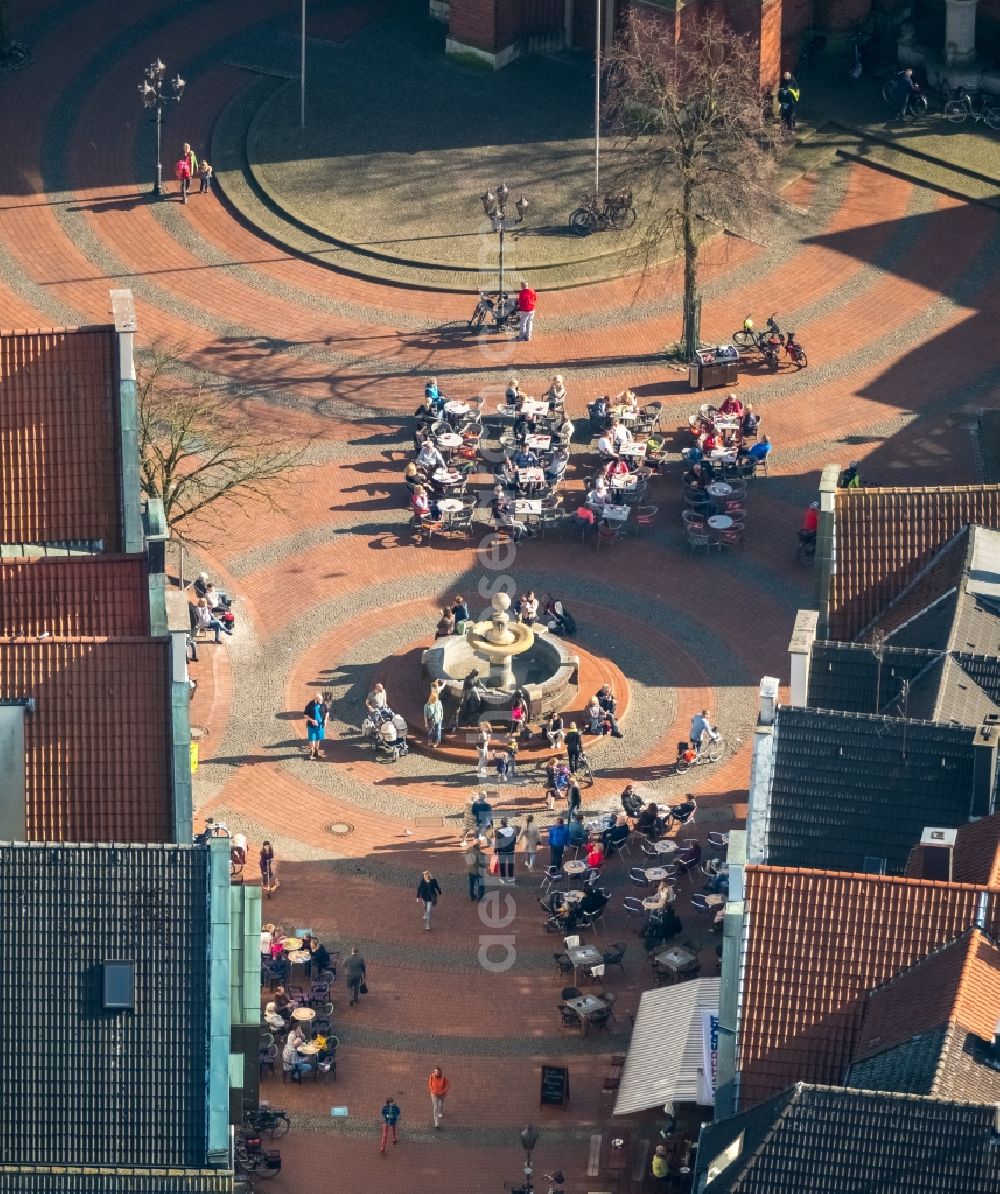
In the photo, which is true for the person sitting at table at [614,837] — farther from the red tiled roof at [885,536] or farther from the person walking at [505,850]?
the red tiled roof at [885,536]

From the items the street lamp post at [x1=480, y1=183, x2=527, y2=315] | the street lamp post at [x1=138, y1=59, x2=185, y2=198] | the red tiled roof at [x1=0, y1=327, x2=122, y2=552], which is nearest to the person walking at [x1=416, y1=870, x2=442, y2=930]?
the red tiled roof at [x1=0, y1=327, x2=122, y2=552]

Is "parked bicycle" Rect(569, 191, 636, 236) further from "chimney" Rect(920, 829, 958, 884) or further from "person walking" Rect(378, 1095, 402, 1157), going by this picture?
"chimney" Rect(920, 829, 958, 884)

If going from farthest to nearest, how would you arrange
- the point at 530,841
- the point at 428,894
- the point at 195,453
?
the point at 195,453
the point at 530,841
the point at 428,894

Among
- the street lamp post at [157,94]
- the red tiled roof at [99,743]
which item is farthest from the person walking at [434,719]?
the street lamp post at [157,94]

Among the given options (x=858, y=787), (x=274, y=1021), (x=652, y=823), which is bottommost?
(x=274, y=1021)

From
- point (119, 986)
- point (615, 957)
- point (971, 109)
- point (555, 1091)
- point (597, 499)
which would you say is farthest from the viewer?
point (971, 109)

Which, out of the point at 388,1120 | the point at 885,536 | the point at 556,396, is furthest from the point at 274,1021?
the point at 556,396

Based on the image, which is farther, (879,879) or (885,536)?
(885,536)

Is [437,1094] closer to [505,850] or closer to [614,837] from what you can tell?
[505,850]
